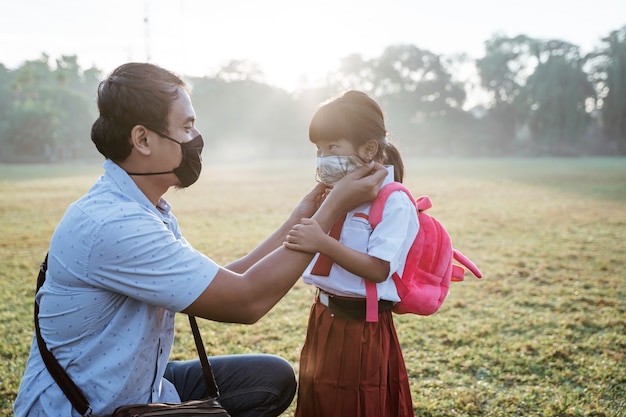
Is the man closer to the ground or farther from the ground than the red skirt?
→ farther from the ground

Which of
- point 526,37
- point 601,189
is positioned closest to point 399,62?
point 526,37

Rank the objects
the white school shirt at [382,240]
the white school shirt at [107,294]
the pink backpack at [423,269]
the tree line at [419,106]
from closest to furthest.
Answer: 1. the white school shirt at [107,294]
2. the white school shirt at [382,240]
3. the pink backpack at [423,269]
4. the tree line at [419,106]

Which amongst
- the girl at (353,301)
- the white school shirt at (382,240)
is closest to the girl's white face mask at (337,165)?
the girl at (353,301)

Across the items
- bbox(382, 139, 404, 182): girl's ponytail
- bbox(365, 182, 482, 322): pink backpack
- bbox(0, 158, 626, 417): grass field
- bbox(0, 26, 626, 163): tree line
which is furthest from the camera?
bbox(0, 26, 626, 163): tree line

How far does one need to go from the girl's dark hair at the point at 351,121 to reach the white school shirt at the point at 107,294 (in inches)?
33.0

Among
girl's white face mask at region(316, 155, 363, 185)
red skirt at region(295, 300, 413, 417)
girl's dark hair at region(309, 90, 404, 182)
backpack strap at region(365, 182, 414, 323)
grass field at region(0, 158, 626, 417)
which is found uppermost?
girl's dark hair at region(309, 90, 404, 182)

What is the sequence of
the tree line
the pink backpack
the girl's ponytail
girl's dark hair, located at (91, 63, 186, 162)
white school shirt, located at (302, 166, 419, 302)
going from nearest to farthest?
girl's dark hair, located at (91, 63, 186, 162) < white school shirt, located at (302, 166, 419, 302) < the pink backpack < the girl's ponytail < the tree line

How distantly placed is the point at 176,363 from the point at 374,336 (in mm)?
903

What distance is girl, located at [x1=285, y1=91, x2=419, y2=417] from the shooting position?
83.0 inches

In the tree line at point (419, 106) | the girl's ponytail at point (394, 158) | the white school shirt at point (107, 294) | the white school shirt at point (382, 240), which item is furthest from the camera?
the tree line at point (419, 106)

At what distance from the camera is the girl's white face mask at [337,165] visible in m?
2.13

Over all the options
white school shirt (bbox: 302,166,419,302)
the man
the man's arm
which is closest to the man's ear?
the man

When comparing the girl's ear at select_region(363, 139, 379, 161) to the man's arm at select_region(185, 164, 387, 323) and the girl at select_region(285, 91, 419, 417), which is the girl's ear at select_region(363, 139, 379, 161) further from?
the man's arm at select_region(185, 164, 387, 323)

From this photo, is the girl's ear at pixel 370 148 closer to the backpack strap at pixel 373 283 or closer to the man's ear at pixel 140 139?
the backpack strap at pixel 373 283
